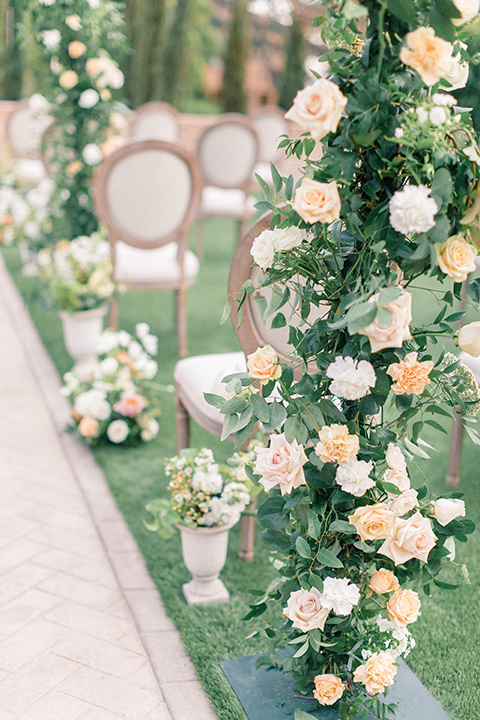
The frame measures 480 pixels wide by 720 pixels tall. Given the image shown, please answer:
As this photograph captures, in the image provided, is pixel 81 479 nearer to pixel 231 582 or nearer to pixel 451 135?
pixel 231 582

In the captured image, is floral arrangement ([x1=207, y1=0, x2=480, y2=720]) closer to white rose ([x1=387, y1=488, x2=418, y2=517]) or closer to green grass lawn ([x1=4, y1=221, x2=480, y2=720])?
white rose ([x1=387, y1=488, x2=418, y2=517])

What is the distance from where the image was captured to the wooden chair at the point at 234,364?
1.86 metres

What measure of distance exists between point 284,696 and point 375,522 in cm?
58

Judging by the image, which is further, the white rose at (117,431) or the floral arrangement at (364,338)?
the white rose at (117,431)

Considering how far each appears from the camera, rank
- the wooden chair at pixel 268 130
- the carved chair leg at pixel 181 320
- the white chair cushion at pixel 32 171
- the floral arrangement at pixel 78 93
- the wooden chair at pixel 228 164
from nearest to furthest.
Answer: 1. the floral arrangement at pixel 78 93
2. the carved chair leg at pixel 181 320
3. the wooden chair at pixel 228 164
4. the white chair cushion at pixel 32 171
5. the wooden chair at pixel 268 130

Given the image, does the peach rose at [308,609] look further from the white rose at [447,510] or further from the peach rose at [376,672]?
the white rose at [447,510]

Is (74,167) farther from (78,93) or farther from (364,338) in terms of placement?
(364,338)

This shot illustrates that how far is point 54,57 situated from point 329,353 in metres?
2.58

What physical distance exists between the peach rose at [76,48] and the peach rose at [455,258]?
2555 mm

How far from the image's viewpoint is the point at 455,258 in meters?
1.22

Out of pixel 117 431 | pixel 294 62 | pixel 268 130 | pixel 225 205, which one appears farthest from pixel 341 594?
pixel 294 62

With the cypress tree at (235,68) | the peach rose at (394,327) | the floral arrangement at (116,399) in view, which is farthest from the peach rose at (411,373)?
the cypress tree at (235,68)

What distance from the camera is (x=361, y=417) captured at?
1.44m

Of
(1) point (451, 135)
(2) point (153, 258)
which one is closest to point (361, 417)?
(1) point (451, 135)
